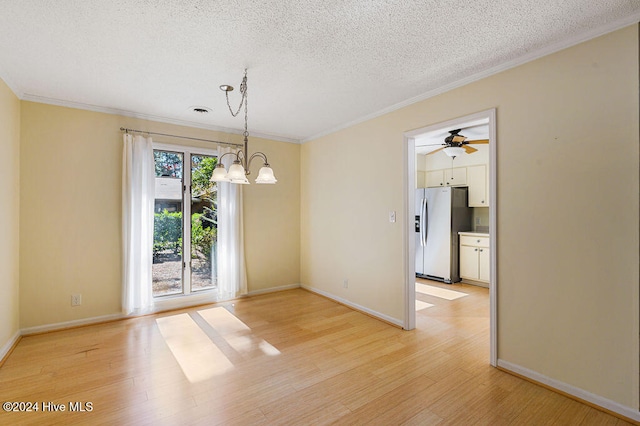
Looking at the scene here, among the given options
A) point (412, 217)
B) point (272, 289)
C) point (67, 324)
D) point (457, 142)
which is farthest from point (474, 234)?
point (67, 324)

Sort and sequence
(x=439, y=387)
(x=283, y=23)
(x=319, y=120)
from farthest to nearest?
(x=319, y=120), (x=439, y=387), (x=283, y=23)

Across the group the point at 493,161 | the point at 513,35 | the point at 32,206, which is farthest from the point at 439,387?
the point at 32,206

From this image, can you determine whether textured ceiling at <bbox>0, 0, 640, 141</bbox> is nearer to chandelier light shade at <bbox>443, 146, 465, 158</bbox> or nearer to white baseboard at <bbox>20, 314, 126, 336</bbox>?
chandelier light shade at <bbox>443, 146, 465, 158</bbox>

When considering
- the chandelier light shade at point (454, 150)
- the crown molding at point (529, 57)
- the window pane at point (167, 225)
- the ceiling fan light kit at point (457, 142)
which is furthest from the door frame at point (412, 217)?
the window pane at point (167, 225)

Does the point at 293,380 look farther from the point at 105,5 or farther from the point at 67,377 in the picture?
the point at 105,5

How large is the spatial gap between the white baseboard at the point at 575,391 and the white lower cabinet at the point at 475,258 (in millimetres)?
3030

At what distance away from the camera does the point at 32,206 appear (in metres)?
3.35

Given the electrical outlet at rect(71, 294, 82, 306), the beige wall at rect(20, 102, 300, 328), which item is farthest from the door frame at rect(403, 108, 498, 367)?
the electrical outlet at rect(71, 294, 82, 306)

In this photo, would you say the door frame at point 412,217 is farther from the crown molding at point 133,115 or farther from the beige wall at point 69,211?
the beige wall at point 69,211

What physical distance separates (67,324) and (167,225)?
1566mm

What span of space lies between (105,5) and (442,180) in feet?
19.6

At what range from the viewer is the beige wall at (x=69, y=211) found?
11.0 feet

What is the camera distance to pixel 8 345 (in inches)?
115

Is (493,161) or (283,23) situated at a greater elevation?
(283,23)
